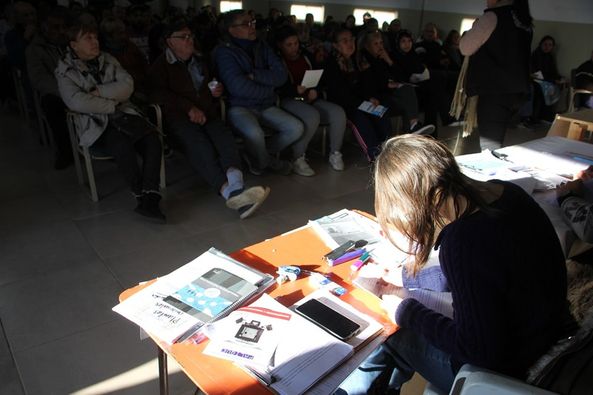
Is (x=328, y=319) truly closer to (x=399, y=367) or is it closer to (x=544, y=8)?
(x=399, y=367)

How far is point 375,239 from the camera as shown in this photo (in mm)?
1563

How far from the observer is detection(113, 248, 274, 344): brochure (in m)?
1.12

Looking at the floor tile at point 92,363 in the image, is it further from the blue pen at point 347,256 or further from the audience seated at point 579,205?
the audience seated at point 579,205

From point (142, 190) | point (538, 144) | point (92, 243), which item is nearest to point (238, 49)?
point (142, 190)

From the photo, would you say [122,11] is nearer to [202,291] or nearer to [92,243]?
[92,243]

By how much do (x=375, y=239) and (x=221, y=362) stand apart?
0.72 m

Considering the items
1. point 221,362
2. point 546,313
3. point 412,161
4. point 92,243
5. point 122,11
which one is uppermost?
point 122,11

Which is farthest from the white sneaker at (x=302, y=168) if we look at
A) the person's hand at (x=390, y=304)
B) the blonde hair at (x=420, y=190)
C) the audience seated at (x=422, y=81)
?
the blonde hair at (x=420, y=190)

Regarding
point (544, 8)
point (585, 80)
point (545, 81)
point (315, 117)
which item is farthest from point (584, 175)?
point (544, 8)

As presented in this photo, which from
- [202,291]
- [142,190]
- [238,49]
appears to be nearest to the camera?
[202,291]

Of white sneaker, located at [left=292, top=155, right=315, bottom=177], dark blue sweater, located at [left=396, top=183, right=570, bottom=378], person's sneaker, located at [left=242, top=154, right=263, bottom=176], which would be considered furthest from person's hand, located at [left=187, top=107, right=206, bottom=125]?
dark blue sweater, located at [left=396, top=183, right=570, bottom=378]

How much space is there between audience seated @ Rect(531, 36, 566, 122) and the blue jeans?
5190 millimetres

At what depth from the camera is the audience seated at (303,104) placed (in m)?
3.70

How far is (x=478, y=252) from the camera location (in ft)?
3.19
